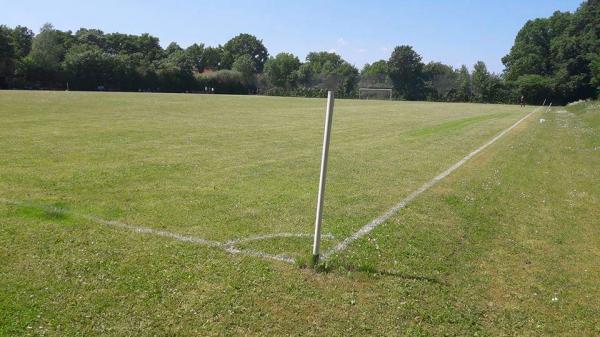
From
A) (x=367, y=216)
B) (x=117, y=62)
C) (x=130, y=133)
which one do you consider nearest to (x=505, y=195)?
(x=367, y=216)

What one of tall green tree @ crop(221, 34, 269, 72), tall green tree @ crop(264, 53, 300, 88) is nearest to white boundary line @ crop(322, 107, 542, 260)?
tall green tree @ crop(264, 53, 300, 88)

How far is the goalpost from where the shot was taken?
358ft

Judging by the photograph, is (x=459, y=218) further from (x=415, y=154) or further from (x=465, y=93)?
(x=465, y=93)

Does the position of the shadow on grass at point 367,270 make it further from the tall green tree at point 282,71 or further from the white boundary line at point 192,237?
the tall green tree at point 282,71

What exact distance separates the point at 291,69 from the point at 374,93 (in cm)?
2718

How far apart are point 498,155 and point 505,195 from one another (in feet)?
21.5

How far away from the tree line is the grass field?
61129 millimetres

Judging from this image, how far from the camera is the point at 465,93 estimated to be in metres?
A: 106

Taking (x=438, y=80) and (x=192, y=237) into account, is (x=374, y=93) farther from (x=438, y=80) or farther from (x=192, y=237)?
(x=192, y=237)

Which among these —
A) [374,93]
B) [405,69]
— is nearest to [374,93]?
[374,93]

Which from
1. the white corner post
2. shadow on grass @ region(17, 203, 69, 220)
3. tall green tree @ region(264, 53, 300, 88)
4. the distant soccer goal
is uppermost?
tall green tree @ region(264, 53, 300, 88)

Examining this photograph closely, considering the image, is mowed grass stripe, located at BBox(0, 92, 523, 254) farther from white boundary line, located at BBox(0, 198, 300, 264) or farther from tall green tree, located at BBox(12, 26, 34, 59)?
tall green tree, located at BBox(12, 26, 34, 59)

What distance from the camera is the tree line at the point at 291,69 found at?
77.3 metres

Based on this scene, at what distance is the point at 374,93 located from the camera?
12050 centimetres
